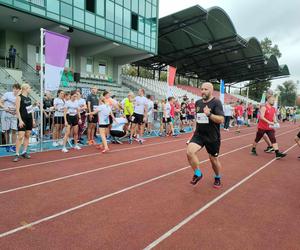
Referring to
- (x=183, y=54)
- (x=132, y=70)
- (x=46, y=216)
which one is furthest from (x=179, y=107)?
(x=132, y=70)

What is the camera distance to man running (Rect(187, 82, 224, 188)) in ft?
A: 16.3

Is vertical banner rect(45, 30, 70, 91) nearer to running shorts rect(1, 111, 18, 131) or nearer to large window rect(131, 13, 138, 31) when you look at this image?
running shorts rect(1, 111, 18, 131)

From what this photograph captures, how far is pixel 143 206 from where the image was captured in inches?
167

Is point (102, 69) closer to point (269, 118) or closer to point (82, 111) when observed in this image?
point (82, 111)

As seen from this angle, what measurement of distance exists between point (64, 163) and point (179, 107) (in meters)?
9.81

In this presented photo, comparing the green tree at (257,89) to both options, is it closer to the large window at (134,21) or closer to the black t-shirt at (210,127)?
the large window at (134,21)

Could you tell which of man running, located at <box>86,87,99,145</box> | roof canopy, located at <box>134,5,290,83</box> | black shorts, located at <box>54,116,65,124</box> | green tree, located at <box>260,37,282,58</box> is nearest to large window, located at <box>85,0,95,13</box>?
roof canopy, located at <box>134,5,290,83</box>

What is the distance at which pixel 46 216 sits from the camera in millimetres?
3795

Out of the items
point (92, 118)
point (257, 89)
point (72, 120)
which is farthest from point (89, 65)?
point (257, 89)

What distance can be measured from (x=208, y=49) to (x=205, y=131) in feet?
100

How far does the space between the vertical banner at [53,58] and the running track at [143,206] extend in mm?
2518

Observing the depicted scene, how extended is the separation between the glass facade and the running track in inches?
524

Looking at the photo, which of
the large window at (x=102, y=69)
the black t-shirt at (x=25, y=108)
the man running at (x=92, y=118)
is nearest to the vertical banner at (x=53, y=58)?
the black t-shirt at (x=25, y=108)

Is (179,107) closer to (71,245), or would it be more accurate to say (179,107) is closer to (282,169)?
(282,169)
